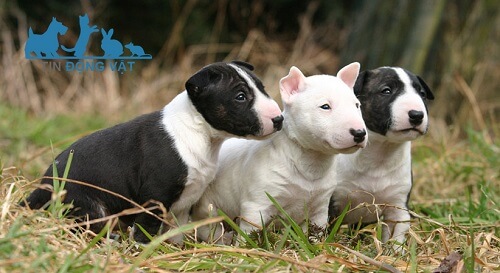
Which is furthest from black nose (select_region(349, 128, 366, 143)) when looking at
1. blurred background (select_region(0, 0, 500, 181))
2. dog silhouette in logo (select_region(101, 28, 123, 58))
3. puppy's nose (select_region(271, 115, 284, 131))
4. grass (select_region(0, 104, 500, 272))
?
blurred background (select_region(0, 0, 500, 181))

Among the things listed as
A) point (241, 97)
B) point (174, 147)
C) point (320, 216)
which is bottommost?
point (320, 216)

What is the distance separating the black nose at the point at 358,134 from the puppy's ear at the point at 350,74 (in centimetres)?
45

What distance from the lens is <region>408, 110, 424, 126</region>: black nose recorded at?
11.1 ft

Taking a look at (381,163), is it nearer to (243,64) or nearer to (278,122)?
(278,122)

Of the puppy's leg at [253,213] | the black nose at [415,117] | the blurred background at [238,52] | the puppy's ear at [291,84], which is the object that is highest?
the puppy's ear at [291,84]

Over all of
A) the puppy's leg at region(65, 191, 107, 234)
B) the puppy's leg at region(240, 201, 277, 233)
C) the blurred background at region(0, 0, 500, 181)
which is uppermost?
the puppy's leg at region(65, 191, 107, 234)

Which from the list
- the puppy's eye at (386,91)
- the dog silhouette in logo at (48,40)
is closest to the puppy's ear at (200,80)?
the puppy's eye at (386,91)

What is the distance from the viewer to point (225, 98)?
329cm

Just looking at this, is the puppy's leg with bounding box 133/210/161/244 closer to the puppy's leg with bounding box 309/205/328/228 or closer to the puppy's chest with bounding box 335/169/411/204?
the puppy's leg with bounding box 309/205/328/228

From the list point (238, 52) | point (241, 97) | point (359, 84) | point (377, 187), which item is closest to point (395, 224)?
point (377, 187)

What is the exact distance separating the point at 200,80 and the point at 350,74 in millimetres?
753

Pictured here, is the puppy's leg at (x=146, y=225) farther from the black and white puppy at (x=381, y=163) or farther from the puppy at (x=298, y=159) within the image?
the black and white puppy at (x=381, y=163)

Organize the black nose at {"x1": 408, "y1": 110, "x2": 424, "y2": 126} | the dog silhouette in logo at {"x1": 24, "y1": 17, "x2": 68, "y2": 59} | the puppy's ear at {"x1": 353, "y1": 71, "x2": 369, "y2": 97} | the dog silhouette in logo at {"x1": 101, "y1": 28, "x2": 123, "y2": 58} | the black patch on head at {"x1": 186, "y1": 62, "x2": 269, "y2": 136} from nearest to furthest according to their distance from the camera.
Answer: the black patch on head at {"x1": 186, "y1": 62, "x2": 269, "y2": 136}, the black nose at {"x1": 408, "y1": 110, "x2": 424, "y2": 126}, the puppy's ear at {"x1": 353, "y1": 71, "x2": 369, "y2": 97}, the dog silhouette in logo at {"x1": 101, "y1": 28, "x2": 123, "y2": 58}, the dog silhouette in logo at {"x1": 24, "y1": 17, "x2": 68, "y2": 59}

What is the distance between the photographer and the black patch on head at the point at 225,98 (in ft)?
10.7
